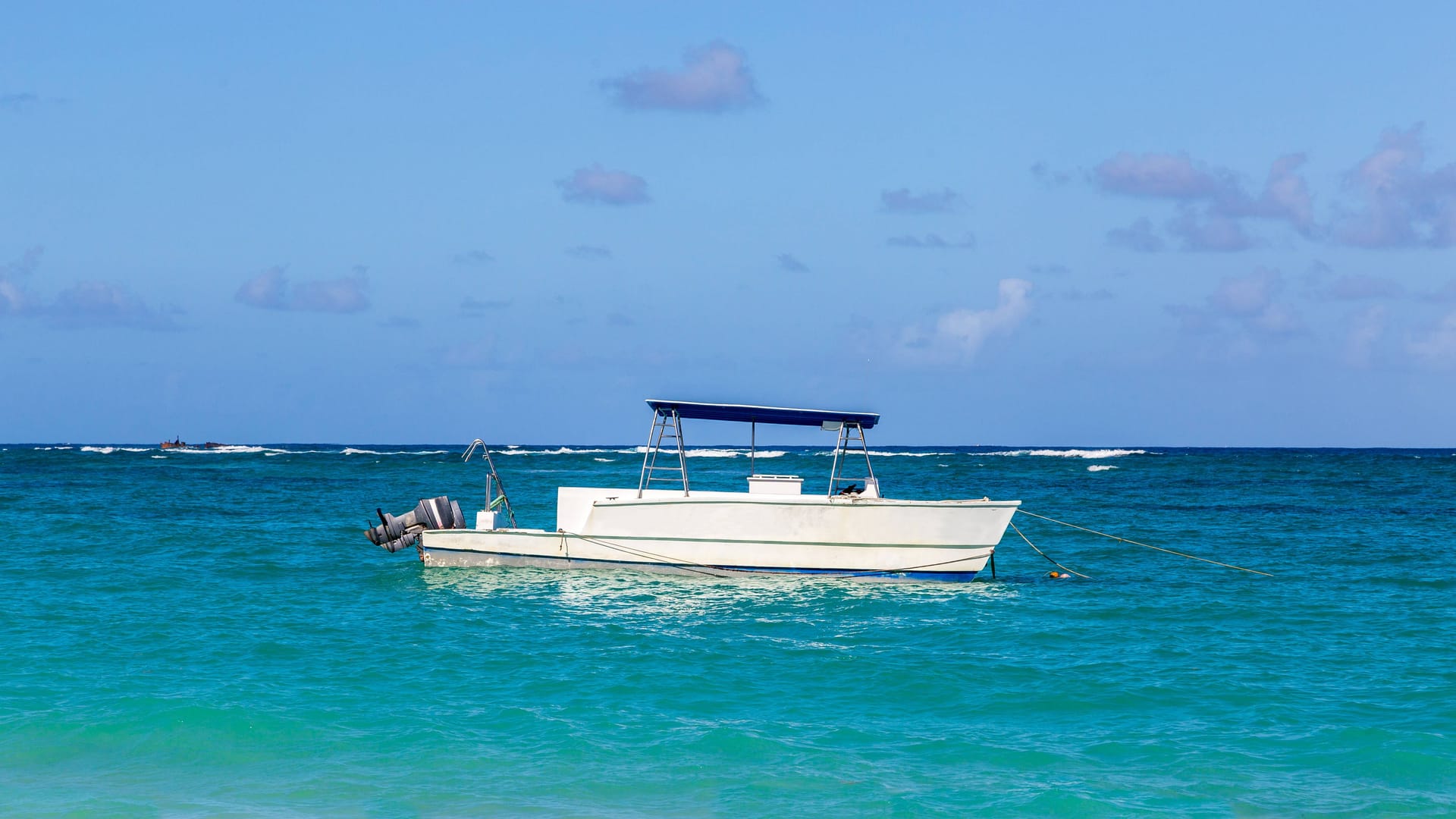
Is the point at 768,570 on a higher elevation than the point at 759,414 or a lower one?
lower

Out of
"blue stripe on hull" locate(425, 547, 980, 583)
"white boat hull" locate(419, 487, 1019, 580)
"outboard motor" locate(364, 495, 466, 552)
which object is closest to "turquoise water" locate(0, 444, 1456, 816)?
"blue stripe on hull" locate(425, 547, 980, 583)

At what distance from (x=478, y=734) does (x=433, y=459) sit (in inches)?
3745

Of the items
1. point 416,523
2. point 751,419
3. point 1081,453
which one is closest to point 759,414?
point 751,419

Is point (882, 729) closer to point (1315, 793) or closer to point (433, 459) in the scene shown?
point (1315, 793)

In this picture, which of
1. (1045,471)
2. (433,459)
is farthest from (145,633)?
(433,459)

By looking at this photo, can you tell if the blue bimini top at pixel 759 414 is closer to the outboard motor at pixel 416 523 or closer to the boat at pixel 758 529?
the boat at pixel 758 529

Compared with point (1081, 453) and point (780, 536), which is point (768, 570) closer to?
point (780, 536)

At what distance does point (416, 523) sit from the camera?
24734 millimetres

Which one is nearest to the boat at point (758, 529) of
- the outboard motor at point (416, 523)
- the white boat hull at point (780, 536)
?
the white boat hull at point (780, 536)

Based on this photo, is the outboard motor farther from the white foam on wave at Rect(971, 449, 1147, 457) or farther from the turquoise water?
the white foam on wave at Rect(971, 449, 1147, 457)

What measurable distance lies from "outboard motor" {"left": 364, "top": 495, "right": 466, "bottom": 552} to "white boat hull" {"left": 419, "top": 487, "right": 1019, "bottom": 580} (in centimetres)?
261

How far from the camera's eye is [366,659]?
15.2 metres

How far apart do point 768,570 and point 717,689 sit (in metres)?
7.55

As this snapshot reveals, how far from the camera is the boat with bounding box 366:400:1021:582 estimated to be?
20609 mm
